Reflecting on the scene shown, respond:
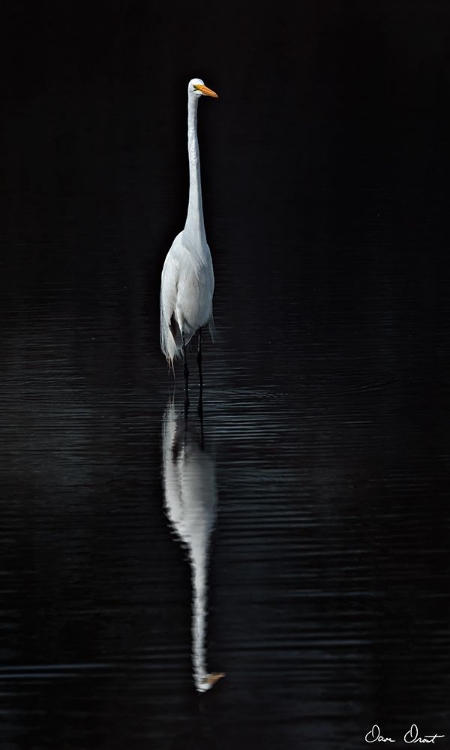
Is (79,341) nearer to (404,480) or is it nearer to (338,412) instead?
(338,412)

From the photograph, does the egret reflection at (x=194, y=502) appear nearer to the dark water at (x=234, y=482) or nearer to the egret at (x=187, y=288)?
the dark water at (x=234, y=482)

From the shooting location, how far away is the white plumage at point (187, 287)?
401 inches

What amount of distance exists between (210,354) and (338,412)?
216 cm

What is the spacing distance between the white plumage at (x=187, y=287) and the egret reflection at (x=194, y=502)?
0.58 m

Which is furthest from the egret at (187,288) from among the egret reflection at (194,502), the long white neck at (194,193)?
the egret reflection at (194,502)

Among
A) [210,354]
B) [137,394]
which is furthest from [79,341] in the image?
[137,394]

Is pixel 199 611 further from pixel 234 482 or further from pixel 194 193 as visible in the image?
pixel 194 193

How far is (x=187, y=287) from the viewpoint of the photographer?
1018 centimetres

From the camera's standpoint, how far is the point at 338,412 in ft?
30.8

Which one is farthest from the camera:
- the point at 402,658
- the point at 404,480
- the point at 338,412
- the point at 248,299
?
the point at 248,299
